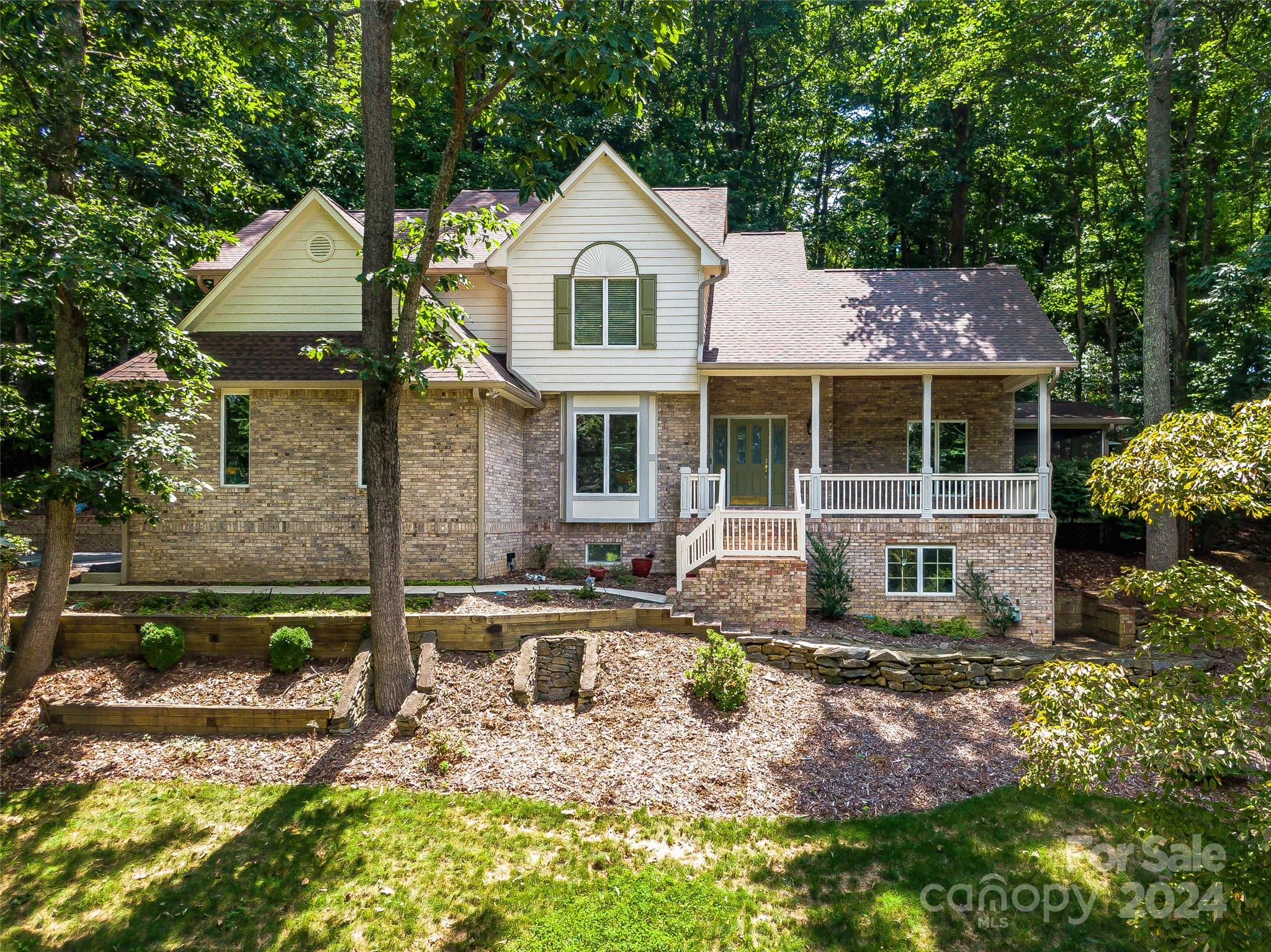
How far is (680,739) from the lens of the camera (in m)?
7.71

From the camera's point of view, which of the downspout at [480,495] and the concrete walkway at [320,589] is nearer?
the concrete walkway at [320,589]

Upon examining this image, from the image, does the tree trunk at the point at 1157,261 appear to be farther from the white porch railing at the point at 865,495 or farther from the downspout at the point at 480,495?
the downspout at the point at 480,495

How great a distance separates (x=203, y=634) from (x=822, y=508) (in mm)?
10020

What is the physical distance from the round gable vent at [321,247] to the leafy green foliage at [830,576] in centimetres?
1005

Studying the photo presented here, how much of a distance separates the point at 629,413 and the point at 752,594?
499 centimetres

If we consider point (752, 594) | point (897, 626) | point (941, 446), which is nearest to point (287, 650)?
point (752, 594)

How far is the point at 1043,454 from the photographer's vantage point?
1305cm

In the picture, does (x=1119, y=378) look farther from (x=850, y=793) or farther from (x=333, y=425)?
(x=333, y=425)

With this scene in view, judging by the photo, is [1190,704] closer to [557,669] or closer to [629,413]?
[557,669]

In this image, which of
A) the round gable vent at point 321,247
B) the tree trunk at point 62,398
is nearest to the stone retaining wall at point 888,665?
the tree trunk at point 62,398

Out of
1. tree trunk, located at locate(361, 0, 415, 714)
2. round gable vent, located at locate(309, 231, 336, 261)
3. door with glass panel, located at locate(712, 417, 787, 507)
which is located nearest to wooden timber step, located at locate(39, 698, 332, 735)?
tree trunk, located at locate(361, 0, 415, 714)

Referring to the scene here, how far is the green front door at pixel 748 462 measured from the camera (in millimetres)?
15023

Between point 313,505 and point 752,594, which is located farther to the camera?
point 313,505

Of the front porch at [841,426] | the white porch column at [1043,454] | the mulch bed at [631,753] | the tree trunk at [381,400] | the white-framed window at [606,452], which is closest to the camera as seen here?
the mulch bed at [631,753]
